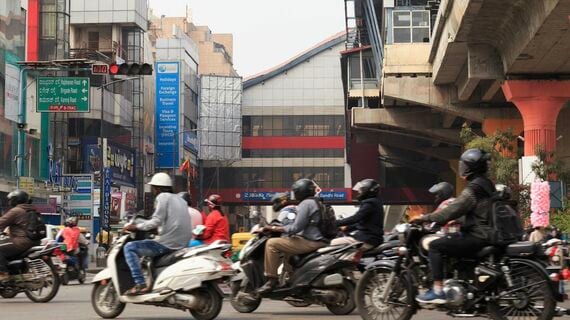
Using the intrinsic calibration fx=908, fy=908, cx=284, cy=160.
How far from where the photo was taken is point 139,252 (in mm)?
9773

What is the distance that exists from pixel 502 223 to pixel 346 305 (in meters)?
3.15

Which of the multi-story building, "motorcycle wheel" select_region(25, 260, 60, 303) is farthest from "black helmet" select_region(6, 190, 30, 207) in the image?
the multi-story building

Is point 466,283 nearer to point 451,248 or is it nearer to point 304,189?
point 451,248

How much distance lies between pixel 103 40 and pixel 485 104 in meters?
35.6

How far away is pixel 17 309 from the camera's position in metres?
12.0

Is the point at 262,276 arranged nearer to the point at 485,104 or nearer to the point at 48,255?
the point at 48,255

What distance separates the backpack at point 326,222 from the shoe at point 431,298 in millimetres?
2305

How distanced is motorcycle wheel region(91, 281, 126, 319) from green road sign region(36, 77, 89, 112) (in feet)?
84.4

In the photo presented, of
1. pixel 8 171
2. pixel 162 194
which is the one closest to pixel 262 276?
pixel 162 194

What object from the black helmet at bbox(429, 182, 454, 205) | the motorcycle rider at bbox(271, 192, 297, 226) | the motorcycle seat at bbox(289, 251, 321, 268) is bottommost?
the motorcycle seat at bbox(289, 251, 321, 268)

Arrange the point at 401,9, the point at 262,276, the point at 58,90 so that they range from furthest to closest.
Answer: the point at 401,9 → the point at 58,90 → the point at 262,276

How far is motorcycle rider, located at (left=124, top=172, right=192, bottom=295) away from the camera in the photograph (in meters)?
9.74

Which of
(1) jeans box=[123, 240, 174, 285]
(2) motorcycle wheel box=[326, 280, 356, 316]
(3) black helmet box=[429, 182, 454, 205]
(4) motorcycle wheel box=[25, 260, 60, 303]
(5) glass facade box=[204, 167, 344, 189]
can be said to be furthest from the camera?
(5) glass facade box=[204, 167, 344, 189]

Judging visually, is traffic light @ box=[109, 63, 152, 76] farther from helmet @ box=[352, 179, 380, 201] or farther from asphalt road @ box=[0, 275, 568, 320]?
helmet @ box=[352, 179, 380, 201]
